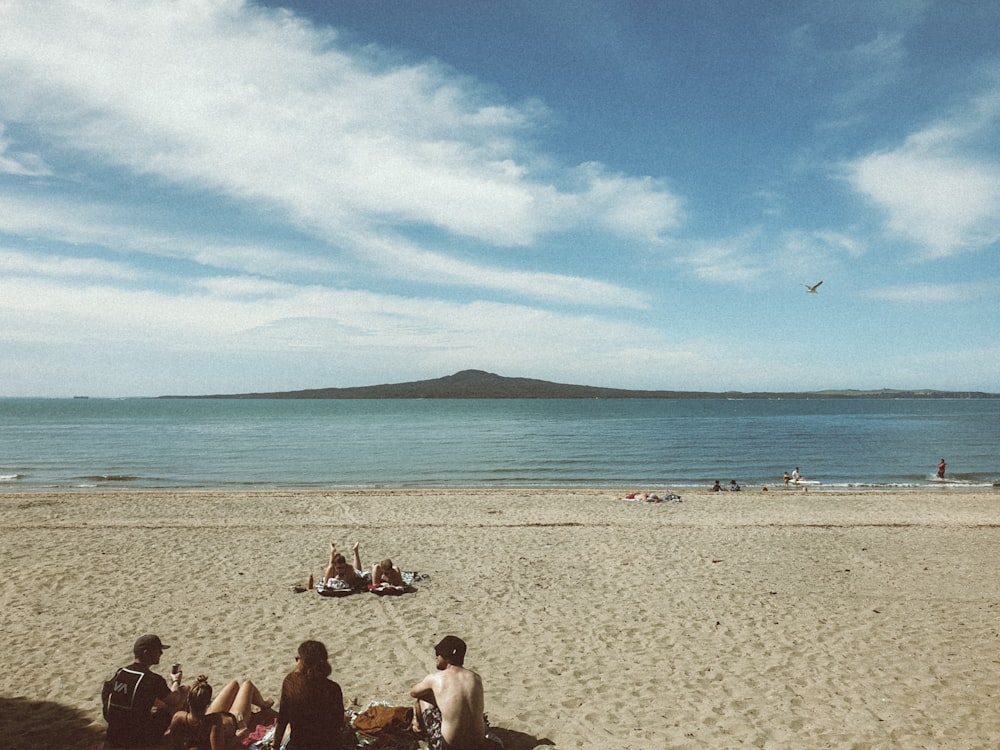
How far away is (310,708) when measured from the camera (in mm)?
5473

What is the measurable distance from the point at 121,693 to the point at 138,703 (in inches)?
7.4

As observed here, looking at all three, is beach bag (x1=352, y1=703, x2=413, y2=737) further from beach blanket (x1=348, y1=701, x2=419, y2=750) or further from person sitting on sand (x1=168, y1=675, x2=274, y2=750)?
person sitting on sand (x1=168, y1=675, x2=274, y2=750)

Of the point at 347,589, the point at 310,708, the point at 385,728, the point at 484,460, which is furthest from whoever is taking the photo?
the point at 484,460

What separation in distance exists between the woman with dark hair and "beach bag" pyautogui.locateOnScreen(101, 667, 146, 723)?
55.1 inches

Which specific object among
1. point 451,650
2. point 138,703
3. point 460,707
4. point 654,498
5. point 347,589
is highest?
point 451,650

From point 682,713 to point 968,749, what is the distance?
8.96 feet

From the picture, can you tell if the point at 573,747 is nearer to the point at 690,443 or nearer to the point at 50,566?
the point at 50,566

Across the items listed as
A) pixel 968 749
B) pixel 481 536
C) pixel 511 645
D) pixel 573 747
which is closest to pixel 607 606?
pixel 511 645

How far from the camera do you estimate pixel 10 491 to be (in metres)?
28.6

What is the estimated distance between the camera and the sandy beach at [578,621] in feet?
22.5

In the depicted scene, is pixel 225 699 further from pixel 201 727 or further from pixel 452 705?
pixel 452 705

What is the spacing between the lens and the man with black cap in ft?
18.6

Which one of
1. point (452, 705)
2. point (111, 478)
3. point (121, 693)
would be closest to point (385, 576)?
point (452, 705)

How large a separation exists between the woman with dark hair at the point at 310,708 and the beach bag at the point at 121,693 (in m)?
1.40
